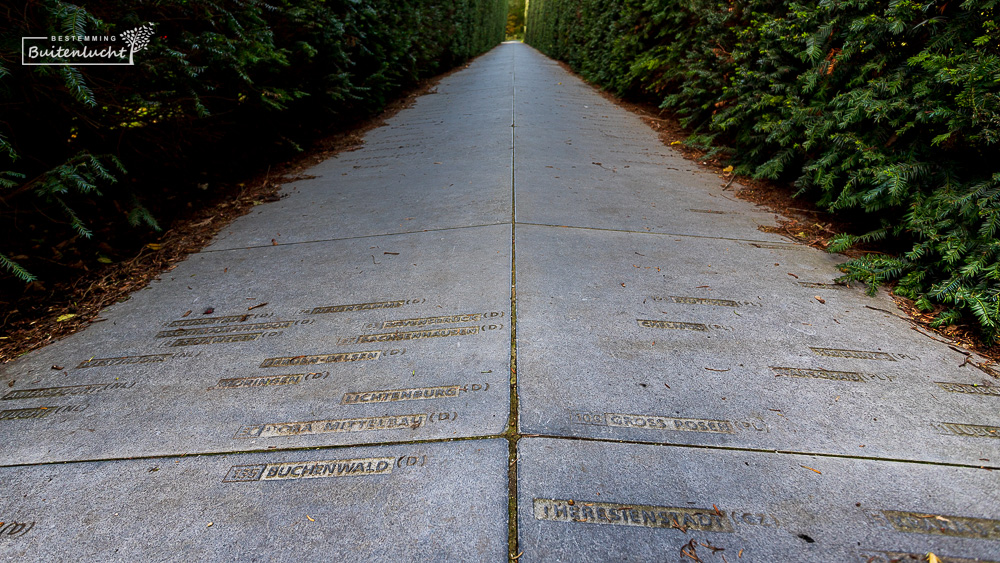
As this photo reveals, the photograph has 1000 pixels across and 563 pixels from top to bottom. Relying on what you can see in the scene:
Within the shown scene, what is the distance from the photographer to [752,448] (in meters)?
1.79

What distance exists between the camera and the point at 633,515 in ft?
5.06

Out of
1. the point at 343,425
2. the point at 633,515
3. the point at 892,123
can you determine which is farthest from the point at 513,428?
the point at 892,123

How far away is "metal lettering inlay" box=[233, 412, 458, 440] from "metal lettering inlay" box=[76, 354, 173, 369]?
2.88ft

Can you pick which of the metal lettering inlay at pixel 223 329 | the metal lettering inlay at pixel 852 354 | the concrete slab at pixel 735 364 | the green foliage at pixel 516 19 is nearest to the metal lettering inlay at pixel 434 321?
the concrete slab at pixel 735 364

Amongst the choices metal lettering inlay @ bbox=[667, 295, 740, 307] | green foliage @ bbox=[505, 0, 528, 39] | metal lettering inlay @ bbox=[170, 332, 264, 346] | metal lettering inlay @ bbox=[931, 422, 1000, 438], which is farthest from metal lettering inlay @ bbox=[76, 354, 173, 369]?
green foliage @ bbox=[505, 0, 528, 39]

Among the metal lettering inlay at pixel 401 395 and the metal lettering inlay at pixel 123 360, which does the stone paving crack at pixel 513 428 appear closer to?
the metal lettering inlay at pixel 401 395

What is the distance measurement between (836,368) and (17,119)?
16.3ft

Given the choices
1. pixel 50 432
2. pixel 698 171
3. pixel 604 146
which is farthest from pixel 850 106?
pixel 50 432

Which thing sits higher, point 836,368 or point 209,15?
point 209,15

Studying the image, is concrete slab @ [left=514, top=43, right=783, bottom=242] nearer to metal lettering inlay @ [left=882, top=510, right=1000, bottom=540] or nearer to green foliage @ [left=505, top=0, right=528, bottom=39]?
metal lettering inlay @ [left=882, top=510, right=1000, bottom=540]

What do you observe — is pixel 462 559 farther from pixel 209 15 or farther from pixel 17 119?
pixel 209 15

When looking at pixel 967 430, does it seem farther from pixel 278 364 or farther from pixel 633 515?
pixel 278 364

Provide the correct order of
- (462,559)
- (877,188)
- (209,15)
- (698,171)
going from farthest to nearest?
(698,171) → (209,15) → (877,188) → (462,559)

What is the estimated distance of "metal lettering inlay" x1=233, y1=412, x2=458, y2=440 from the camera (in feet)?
6.24
